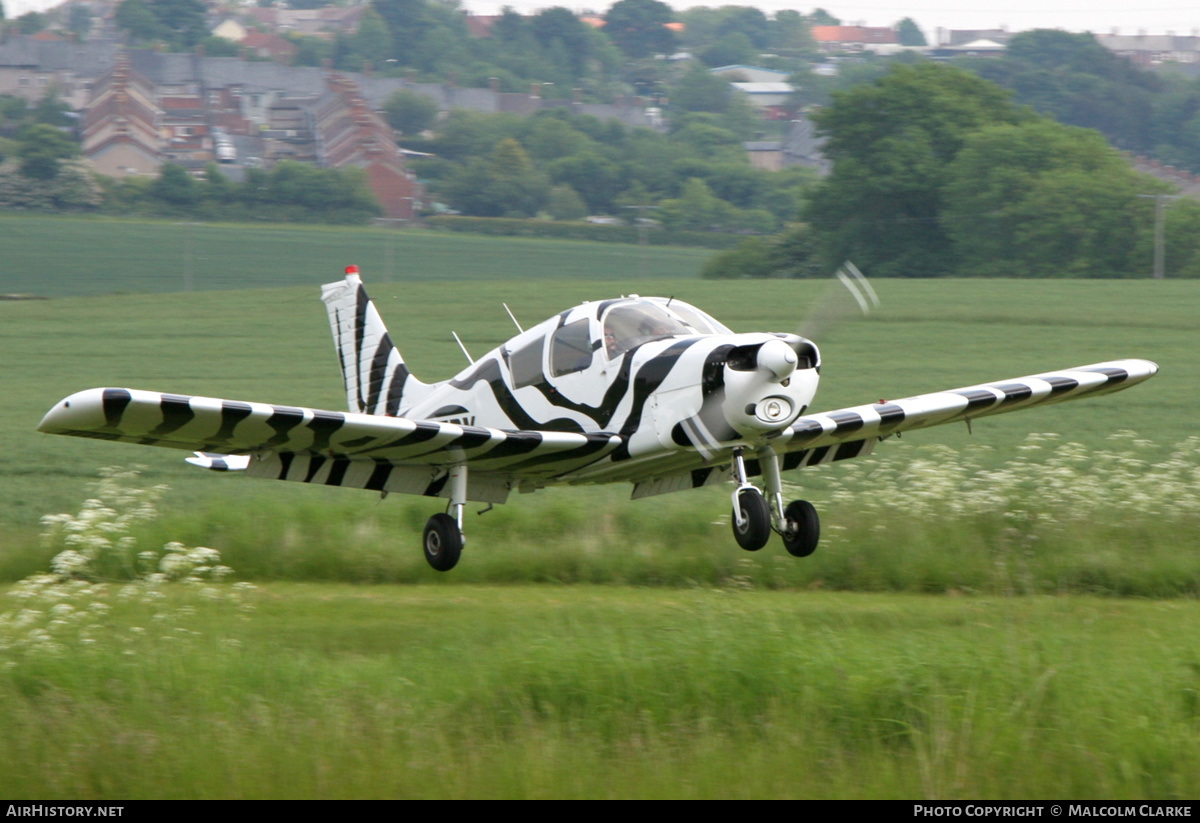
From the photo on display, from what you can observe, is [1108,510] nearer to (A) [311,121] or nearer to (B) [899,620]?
(B) [899,620]

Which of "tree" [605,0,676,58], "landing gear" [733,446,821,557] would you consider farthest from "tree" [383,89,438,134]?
"landing gear" [733,446,821,557]

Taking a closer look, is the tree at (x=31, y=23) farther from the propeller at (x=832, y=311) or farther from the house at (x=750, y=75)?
the propeller at (x=832, y=311)

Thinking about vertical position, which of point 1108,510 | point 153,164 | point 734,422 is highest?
point 734,422

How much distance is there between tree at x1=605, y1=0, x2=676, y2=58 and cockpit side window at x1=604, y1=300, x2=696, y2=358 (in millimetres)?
163636

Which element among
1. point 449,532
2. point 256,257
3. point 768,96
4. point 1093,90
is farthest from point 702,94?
point 449,532

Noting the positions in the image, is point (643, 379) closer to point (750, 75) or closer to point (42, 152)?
point (42, 152)

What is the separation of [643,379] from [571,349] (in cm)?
96

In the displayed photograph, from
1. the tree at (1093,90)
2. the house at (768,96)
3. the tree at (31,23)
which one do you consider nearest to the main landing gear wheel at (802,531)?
the tree at (1093,90)

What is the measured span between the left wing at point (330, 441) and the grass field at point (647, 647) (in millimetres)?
1286

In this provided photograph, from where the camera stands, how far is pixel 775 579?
14.1 m
